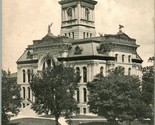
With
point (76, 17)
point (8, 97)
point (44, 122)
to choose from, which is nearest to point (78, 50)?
point (76, 17)

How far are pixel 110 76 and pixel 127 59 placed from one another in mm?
4799

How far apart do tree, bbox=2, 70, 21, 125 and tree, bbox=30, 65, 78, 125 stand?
124 cm

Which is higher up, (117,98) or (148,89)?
(148,89)

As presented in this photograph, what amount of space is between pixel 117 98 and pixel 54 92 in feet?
7.80

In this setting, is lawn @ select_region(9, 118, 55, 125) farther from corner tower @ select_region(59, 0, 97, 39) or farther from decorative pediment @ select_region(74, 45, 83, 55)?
decorative pediment @ select_region(74, 45, 83, 55)

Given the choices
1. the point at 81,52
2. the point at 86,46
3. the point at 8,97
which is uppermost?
the point at 86,46

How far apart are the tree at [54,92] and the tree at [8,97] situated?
4.07ft

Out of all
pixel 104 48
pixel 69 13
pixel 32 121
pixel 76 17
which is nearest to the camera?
pixel 32 121

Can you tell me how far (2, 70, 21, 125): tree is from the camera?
14.0 metres

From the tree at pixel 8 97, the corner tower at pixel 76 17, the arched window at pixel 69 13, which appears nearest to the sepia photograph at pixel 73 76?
the tree at pixel 8 97

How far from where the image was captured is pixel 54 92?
54.9 ft

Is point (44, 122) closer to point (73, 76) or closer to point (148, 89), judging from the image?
point (73, 76)

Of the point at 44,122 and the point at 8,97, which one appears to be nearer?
the point at 8,97

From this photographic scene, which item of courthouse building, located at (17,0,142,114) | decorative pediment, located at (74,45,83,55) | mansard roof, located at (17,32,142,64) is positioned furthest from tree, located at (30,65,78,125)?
decorative pediment, located at (74,45,83,55)
